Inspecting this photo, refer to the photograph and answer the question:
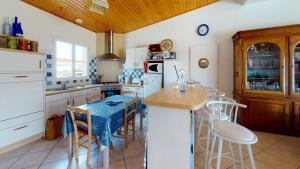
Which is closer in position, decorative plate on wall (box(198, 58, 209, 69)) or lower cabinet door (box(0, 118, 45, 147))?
lower cabinet door (box(0, 118, 45, 147))

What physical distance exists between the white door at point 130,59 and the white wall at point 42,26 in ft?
4.40

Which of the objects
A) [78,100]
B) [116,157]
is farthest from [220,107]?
[78,100]

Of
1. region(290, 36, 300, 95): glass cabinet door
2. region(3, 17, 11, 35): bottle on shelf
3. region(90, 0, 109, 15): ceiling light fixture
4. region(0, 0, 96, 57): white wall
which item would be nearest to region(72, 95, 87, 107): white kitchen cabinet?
region(0, 0, 96, 57): white wall

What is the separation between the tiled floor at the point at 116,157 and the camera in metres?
1.92

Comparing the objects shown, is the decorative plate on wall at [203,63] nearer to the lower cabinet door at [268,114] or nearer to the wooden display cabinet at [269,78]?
the wooden display cabinet at [269,78]

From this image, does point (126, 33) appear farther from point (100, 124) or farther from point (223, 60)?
point (100, 124)

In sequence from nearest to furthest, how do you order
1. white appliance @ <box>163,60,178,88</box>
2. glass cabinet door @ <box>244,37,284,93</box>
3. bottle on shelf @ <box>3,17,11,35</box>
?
bottle on shelf @ <box>3,17,11,35</box>
glass cabinet door @ <box>244,37,284,93</box>
white appliance @ <box>163,60,178,88</box>

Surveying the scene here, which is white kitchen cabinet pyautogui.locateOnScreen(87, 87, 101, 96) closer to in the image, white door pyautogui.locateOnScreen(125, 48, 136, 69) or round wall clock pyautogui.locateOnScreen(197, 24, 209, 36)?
white door pyautogui.locateOnScreen(125, 48, 136, 69)

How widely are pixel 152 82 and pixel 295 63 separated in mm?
3061

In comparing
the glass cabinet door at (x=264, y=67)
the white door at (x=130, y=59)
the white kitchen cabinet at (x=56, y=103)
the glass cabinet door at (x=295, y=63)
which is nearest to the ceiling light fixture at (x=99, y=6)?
the white kitchen cabinet at (x=56, y=103)

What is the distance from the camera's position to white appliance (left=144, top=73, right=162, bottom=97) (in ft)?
13.3

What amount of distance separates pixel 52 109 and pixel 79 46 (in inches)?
81.2

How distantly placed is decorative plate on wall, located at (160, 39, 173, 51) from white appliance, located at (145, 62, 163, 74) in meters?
0.55

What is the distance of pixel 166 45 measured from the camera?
13.9 ft
